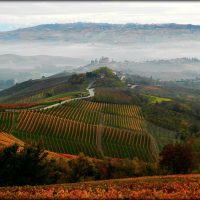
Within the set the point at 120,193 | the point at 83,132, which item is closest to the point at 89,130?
the point at 83,132

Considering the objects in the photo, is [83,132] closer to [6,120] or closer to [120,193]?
[6,120]

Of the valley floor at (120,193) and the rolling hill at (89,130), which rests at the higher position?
the valley floor at (120,193)

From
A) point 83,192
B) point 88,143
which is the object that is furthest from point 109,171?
point 88,143

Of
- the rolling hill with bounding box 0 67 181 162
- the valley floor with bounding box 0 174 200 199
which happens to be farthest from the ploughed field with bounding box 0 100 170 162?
the valley floor with bounding box 0 174 200 199

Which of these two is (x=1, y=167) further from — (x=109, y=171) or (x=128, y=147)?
(x=128, y=147)

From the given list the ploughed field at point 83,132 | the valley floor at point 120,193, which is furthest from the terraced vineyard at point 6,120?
the valley floor at point 120,193

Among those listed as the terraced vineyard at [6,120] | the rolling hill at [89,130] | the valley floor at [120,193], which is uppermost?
the valley floor at [120,193]

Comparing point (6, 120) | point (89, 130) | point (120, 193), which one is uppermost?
point (120, 193)

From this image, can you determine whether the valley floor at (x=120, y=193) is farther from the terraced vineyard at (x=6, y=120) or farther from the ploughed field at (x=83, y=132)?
the terraced vineyard at (x=6, y=120)
